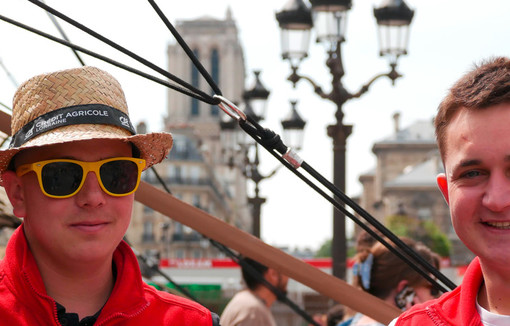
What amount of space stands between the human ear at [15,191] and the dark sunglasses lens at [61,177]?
0.13 meters

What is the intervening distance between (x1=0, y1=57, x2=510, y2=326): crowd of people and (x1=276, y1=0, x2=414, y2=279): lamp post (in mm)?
5306

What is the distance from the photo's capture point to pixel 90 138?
1.87 metres

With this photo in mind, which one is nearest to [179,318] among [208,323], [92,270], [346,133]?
[208,323]

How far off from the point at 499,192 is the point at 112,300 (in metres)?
0.94

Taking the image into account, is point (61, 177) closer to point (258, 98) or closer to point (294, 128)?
point (294, 128)

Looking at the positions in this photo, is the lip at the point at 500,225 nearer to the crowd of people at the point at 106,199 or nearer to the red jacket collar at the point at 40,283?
the crowd of people at the point at 106,199

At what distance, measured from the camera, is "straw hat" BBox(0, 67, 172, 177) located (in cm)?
193

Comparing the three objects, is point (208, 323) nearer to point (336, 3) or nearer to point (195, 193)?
point (336, 3)

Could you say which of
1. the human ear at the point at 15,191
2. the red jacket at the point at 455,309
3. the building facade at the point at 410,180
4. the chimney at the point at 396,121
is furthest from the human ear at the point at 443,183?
the chimney at the point at 396,121

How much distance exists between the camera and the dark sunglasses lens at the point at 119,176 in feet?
6.33

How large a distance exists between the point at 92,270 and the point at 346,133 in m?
5.80

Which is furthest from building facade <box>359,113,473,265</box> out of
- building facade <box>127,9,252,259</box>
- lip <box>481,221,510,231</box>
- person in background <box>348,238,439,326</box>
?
lip <box>481,221,510,231</box>

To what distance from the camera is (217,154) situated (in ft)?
386

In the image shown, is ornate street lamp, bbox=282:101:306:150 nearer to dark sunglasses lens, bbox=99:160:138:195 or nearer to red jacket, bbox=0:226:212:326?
red jacket, bbox=0:226:212:326
